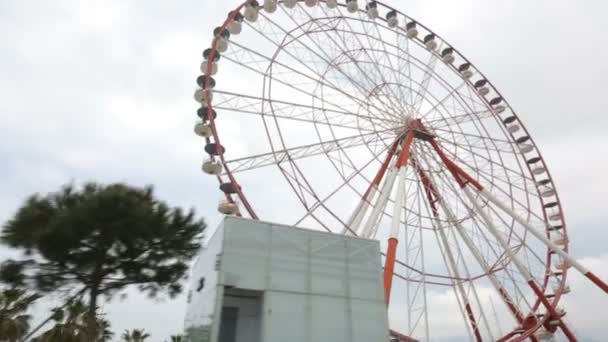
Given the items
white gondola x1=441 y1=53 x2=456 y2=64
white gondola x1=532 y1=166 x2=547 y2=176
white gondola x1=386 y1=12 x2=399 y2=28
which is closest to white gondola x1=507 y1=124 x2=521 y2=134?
white gondola x1=532 y1=166 x2=547 y2=176

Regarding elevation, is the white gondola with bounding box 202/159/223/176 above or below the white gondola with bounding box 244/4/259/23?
below

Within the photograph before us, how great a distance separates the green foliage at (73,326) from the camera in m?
16.1

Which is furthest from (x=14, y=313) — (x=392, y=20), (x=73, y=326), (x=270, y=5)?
(x=392, y=20)

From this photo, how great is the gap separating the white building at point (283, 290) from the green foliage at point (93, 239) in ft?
30.8

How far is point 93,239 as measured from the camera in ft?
64.6

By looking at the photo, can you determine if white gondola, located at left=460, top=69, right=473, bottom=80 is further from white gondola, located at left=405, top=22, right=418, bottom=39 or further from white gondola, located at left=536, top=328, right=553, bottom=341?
white gondola, located at left=536, top=328, right=553, bottom=341

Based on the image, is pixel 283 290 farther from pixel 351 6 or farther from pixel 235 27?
pixel 351 6

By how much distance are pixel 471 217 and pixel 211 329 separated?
43.0 feet

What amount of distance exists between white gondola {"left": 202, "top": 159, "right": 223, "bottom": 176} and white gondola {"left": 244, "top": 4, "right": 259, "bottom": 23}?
6500 mm

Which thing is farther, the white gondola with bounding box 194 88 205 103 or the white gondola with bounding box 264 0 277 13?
the white gondola with bounding box 264 0 277 13

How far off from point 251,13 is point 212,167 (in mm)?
6945

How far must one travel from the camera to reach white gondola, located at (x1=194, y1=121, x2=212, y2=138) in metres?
15.1

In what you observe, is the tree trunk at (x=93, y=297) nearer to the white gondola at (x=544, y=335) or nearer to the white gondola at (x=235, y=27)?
the white gondola at (x=235, y=27)

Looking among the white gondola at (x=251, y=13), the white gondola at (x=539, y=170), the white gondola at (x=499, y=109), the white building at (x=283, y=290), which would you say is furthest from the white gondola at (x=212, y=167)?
the white gondola at (x=539, y=170)
